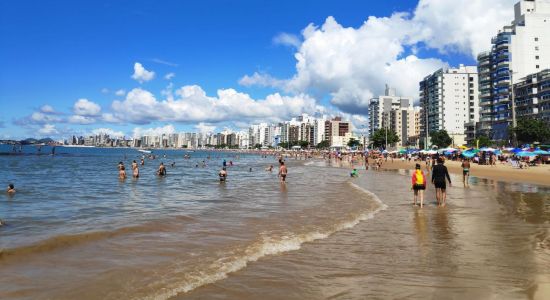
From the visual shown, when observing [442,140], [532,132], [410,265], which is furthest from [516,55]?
[410,265]

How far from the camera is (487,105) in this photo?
101 metres

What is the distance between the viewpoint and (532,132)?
6506cm

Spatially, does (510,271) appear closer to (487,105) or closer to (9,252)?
(9,252)

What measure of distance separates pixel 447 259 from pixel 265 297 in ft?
12.1

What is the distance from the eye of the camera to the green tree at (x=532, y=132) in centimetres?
6500

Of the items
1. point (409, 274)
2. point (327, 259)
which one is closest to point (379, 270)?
point (409, 274)

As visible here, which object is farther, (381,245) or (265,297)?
(381,245)

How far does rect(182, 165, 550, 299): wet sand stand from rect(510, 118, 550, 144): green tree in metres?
64.5

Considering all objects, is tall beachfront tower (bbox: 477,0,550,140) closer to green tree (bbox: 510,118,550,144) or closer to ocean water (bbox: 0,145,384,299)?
green tree (bbox: 510,118,550,144)

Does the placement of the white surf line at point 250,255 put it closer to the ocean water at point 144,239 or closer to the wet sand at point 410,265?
the ocean water at point 144,239

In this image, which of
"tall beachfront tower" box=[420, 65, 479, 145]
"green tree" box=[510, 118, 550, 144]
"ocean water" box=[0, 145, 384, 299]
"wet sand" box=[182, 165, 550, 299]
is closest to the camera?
"wet sand" box=[182, 165, 550, 299]

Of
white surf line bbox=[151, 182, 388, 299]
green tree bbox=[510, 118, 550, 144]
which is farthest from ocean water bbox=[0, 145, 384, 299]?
green tree bbox=[510, 118, 550, 144]

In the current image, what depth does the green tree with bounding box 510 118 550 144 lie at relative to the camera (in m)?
65.0

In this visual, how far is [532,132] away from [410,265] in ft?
232
